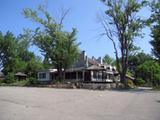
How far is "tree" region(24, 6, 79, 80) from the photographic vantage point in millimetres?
58062

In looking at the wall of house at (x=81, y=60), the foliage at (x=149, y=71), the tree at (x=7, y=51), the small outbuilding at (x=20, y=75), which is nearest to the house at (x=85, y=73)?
the wall of house at (x=81, y=60)

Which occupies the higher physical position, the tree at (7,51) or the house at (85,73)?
the tree at (7,51)

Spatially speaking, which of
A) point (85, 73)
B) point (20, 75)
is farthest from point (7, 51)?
point (85, 73)

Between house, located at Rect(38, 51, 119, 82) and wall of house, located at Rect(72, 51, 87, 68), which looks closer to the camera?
house, located at Rect(38, 51, 119, 82)

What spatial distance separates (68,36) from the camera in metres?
59.2

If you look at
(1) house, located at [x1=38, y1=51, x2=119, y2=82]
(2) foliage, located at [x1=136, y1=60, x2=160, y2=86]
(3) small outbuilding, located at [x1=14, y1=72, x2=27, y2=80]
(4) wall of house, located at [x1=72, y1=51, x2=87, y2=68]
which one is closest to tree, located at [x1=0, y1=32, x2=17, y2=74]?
(3) small outbuilding, located at [x1=14, y1=72, x2=27, y2=80]

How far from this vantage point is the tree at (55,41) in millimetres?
58062

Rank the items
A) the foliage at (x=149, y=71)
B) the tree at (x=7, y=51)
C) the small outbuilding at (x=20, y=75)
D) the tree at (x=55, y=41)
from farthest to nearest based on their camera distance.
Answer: the tree at (x=7, y=51)
the small outbuilding at (x=20, y=75)
the foliage at (x=149, y=71)
the tree at (x=55, y=41)

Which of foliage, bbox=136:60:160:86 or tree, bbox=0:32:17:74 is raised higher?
tree, bbox=0:32:17:74

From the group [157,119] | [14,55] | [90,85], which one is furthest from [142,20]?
[14,55]

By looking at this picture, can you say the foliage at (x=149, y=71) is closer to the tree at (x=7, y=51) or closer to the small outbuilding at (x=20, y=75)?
the small outbuilding at (x=20, y=75)

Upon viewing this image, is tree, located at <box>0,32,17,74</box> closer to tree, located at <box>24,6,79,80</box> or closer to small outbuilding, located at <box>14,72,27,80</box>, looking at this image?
small outbuilding, located at <box>14,72,27,80</box>

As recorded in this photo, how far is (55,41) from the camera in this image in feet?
192

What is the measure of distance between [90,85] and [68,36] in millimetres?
17123
